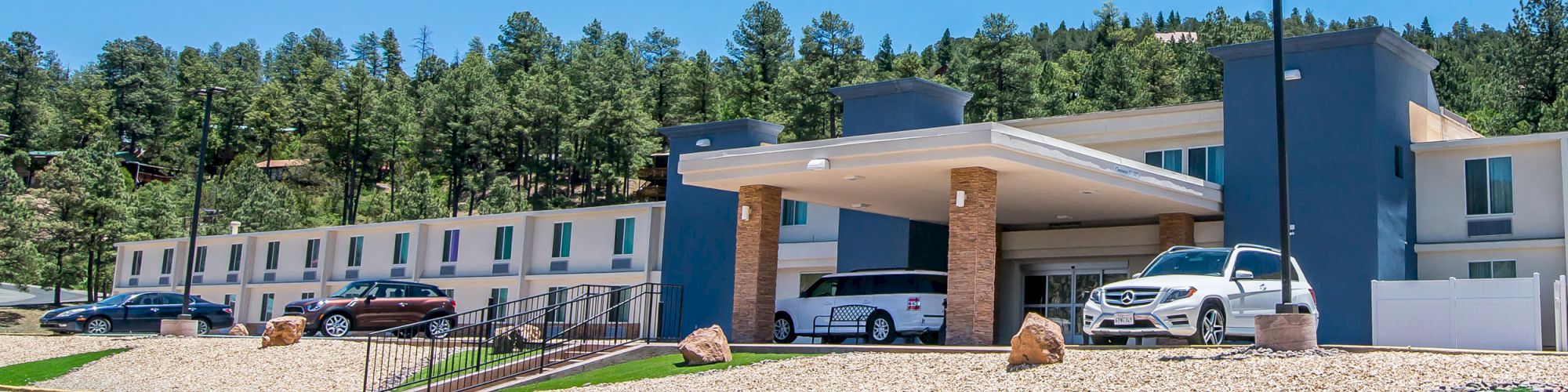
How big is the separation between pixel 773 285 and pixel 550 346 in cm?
480

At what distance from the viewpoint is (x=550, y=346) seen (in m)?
19.7

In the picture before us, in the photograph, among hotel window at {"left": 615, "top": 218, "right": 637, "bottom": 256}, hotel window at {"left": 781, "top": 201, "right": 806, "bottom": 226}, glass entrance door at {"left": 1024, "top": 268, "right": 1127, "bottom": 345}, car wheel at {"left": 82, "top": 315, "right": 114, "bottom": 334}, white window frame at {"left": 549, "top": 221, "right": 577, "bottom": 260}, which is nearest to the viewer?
glass entrance door at {"left": 1024, "top": 268, "right": 1127, "bottom": 345}

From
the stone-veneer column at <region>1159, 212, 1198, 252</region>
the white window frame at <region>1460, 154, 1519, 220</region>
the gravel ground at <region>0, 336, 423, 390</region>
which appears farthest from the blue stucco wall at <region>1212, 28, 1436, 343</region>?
the gravel ground at <region>0, 336, 423, 390</region>

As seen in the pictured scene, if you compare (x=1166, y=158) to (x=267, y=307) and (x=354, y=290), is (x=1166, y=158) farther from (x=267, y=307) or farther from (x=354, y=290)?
(x=267, y=307)

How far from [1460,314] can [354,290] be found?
22.0 metres

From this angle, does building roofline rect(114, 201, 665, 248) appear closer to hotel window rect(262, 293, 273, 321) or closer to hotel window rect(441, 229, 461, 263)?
hotel window rect(441, 229, 461, 263)

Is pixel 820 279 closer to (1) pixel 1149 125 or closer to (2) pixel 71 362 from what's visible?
(1) pixel 1149 125

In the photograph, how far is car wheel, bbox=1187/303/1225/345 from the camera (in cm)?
1744

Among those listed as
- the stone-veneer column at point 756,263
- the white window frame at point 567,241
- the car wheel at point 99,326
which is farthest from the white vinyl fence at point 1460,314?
the car wheel at point 99,326

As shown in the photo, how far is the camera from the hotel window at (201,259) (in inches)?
1960

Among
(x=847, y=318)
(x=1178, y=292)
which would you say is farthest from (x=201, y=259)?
(x=1178, y=292)

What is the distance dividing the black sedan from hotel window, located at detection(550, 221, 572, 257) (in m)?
8.56

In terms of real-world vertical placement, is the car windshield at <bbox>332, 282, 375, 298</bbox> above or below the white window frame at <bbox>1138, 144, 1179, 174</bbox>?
below

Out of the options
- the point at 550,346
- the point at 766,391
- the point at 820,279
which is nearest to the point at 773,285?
the point at 820,279
